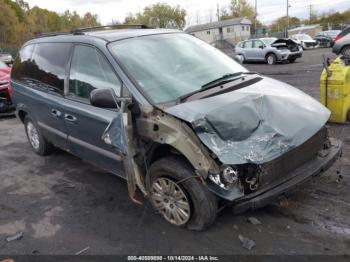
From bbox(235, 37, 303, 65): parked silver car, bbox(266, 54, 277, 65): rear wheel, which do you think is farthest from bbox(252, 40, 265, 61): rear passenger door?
bbox(266, 54, 277, 65): rear wheel

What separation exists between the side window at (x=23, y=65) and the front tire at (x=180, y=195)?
3.17 m

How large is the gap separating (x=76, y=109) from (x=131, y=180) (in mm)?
1254

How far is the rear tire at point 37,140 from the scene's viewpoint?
18.8 ft

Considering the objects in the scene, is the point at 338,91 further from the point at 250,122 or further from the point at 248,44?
the point at 248,44

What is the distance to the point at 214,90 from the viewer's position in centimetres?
373

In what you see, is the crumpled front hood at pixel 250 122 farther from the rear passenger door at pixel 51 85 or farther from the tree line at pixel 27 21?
the tree line at pixel 27 21

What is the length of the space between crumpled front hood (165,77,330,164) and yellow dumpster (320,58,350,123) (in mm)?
2709

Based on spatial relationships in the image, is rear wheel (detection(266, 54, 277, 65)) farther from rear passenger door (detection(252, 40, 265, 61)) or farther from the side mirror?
the side mirror

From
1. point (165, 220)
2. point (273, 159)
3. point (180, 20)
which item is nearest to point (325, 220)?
point (273, 159)

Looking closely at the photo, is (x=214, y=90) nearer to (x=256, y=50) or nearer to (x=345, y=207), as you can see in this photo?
(x=345, y=207)

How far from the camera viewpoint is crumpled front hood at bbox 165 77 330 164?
3.08 metres

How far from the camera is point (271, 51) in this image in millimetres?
19922

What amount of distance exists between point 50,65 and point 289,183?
11.4ft

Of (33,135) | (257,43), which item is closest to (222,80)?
(33,135)
